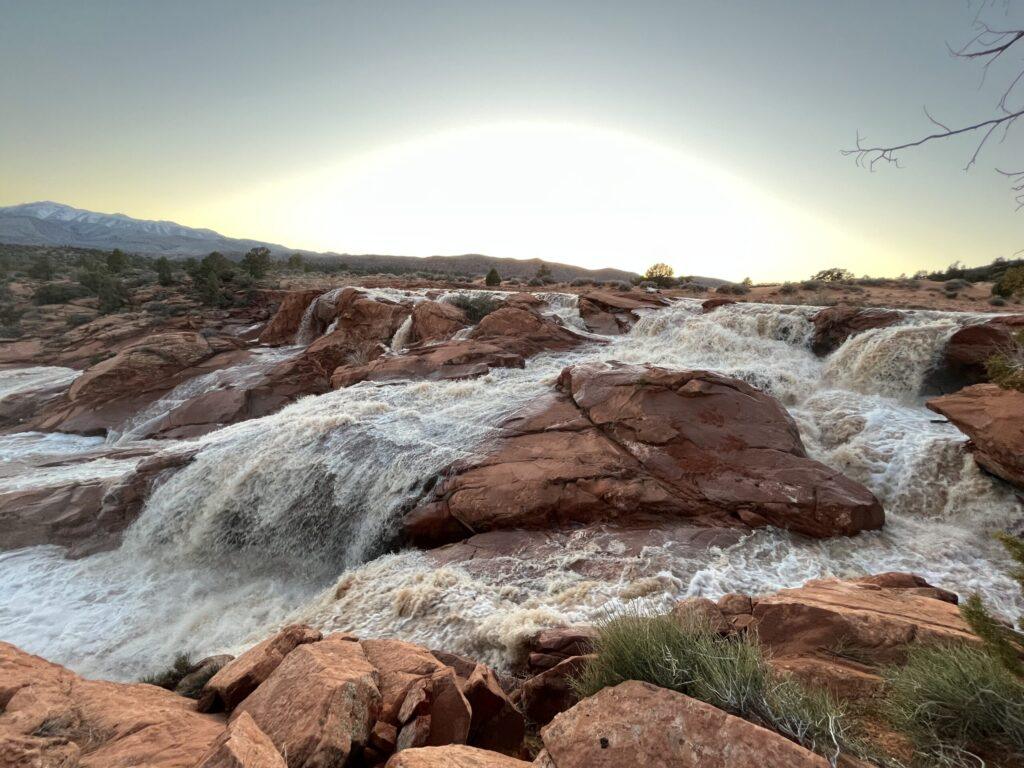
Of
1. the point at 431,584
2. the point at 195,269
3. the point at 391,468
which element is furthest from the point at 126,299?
the point at 431,584

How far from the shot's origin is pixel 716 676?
2.60 meters

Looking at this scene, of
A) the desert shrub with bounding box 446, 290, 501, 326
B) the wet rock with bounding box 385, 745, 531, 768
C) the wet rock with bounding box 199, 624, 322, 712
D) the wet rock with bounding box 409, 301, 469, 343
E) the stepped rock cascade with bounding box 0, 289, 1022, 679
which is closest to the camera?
the wet rock with bounding box 385, 745, 531, 768

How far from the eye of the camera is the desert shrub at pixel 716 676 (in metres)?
2.37

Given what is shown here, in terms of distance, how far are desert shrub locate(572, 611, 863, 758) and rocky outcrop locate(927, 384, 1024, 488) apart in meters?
6.70

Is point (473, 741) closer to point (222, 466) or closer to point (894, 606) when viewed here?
point (894, 606)

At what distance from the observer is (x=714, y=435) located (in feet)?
28.3

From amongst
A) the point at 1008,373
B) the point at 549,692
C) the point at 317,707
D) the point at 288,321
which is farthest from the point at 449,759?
the point at 288,321

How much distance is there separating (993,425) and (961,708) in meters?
7.04

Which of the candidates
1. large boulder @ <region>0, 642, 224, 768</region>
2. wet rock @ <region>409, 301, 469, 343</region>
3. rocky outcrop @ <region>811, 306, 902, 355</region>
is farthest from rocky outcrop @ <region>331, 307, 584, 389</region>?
large boulder @ <region>0, 642, 224, 768</region>

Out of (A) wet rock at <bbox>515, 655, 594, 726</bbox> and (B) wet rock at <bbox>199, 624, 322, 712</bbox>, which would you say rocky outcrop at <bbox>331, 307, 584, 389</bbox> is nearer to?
(B) wet rock at <bbox>199, 624, 322, 712</bbox>

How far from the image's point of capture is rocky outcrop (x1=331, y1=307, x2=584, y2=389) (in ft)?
45.4

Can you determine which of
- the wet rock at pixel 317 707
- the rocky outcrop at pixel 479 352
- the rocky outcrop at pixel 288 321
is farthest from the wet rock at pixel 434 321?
the wet rock at pixel 317 707

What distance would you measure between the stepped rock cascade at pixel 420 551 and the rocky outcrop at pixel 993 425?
1.06 feet

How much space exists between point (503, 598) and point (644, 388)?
5160mm
